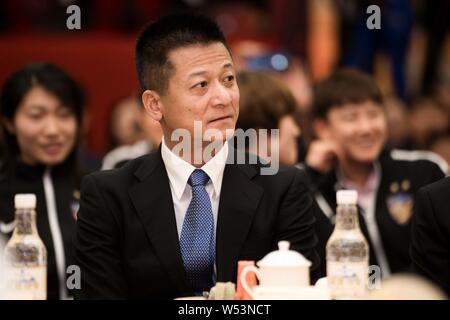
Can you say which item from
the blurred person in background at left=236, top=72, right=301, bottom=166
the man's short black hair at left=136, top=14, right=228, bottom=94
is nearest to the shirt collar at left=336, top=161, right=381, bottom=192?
the blurred person in background at left=236, top=72, right=301, bottom=166

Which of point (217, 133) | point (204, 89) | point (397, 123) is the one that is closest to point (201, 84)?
point (204, 89)

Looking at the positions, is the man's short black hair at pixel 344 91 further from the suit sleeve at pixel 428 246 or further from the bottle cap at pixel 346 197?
the bottle cap at pixel 346 197

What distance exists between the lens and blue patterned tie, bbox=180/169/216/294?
332 cm

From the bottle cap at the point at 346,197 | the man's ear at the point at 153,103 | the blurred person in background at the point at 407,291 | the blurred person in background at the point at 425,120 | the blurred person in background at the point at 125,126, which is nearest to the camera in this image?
the blurred person in background at the point at 407,291

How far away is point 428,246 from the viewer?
322 centimetres

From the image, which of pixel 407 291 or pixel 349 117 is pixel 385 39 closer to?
pixel 349 117

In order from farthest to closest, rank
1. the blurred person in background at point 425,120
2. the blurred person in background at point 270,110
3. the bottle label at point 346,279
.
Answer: the blurred person in background at point 425,120
the blurred person in background at point 270,110
the bottle label at point 346,279

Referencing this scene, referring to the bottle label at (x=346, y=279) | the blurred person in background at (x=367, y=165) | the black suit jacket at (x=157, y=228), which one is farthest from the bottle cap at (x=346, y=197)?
the blurred person in background at (x=367, y=165)

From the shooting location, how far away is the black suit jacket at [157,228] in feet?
10.9

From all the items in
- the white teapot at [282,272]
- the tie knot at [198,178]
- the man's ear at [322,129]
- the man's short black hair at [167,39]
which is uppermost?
the man's short black hair at [167,39]

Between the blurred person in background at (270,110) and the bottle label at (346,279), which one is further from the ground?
the blurred person in background at (270,110)

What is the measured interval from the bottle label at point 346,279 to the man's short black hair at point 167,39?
93cm
